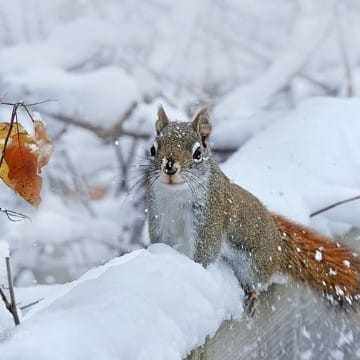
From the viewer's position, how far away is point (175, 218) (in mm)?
2066

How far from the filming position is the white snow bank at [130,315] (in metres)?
1.30

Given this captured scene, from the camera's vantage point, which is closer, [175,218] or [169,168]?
[169,168]

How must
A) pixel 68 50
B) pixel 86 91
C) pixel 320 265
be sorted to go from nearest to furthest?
1. pixel 320 265
2. pixel 86 91
3. pixel 68 50

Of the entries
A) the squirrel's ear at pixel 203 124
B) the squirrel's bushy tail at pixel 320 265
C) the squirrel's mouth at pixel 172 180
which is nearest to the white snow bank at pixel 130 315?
the squirrel's mouth at pixel 172 180

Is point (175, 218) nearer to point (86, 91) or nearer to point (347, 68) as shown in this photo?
point (86, 91)

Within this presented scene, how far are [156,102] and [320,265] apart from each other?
1.60 meters

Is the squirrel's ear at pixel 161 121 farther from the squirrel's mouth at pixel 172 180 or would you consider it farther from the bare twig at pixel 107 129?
the bare twig at pixel 107 129

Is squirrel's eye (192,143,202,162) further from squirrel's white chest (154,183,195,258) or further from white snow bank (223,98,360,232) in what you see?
white snow bank (223,98,360,232)

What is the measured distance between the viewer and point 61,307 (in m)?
1.46

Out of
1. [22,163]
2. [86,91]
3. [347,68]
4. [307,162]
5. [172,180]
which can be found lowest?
[347,68]

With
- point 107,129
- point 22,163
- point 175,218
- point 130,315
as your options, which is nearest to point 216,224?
point 175,218

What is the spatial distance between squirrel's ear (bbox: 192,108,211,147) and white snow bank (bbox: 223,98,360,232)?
1.76 feet

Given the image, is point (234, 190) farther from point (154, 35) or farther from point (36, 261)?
point (154, 35)

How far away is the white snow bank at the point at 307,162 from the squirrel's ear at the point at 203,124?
54 centimetres
